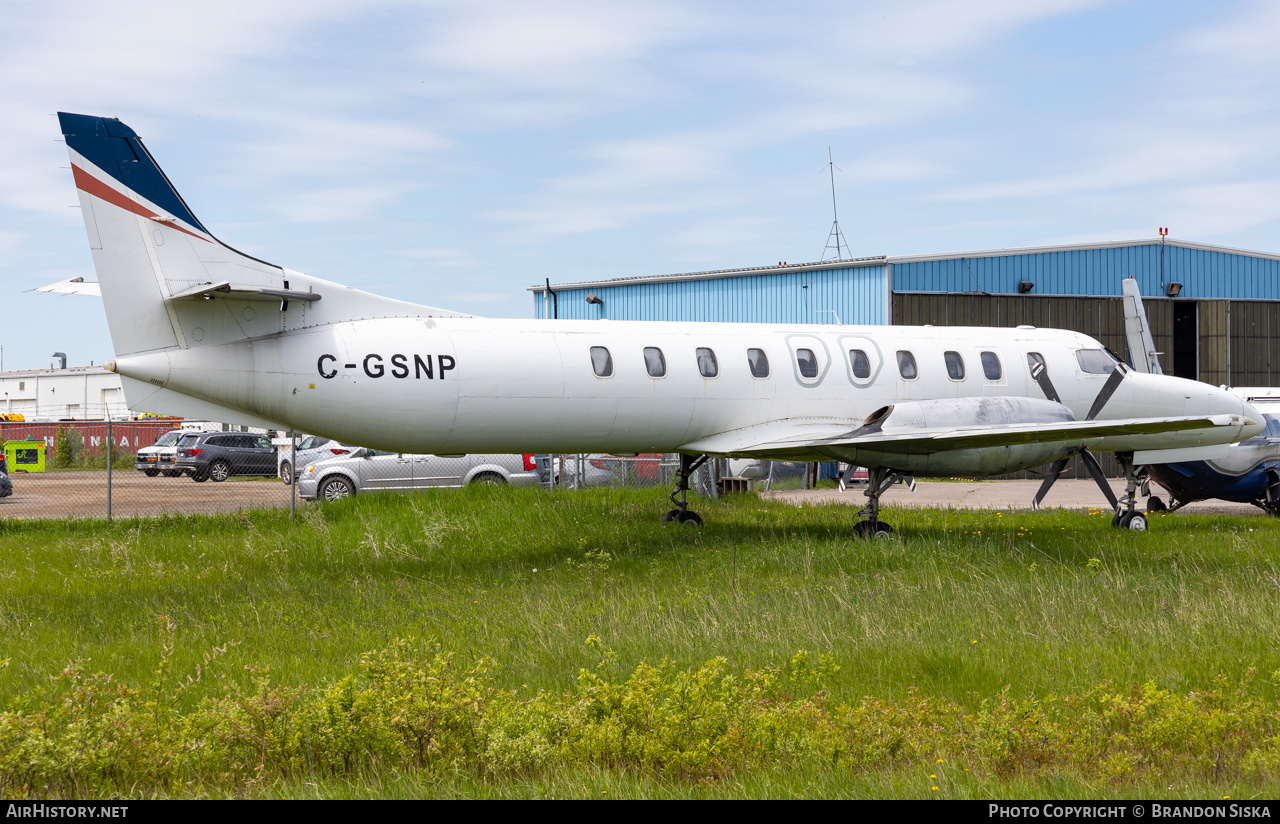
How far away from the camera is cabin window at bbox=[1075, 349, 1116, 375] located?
17.6 metres

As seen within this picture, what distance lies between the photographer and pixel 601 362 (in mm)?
14250

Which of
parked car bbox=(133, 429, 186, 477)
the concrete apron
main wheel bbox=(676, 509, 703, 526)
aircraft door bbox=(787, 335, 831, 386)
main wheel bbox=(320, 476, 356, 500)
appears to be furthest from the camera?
parked car bbox=(133, 429, 186, 477)

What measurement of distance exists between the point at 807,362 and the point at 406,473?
12969mm

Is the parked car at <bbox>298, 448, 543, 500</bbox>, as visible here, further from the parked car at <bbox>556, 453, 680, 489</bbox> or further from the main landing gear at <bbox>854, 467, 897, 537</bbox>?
the main landing gear at <bbox>854, 467, 897, 537</bbox>

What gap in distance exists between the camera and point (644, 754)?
19.4 feet

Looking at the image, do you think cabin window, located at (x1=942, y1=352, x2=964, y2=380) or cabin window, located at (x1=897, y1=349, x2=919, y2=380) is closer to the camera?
cabin window, located at (x1=897, y1=349, x2=919, y2=380)

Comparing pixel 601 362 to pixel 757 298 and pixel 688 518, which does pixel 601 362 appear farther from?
pixel 757 298

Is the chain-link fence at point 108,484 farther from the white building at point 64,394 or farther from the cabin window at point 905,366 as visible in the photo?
the white building at point 64,394

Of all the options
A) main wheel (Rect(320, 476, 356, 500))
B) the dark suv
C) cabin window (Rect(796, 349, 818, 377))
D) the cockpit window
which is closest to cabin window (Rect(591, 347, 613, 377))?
the cockpit window

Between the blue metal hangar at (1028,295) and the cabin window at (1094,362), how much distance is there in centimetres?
1684

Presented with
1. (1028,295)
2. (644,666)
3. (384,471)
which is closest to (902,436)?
(644,666)

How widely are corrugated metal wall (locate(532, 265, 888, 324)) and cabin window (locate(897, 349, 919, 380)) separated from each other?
61.4 ft

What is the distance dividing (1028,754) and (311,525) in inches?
561
